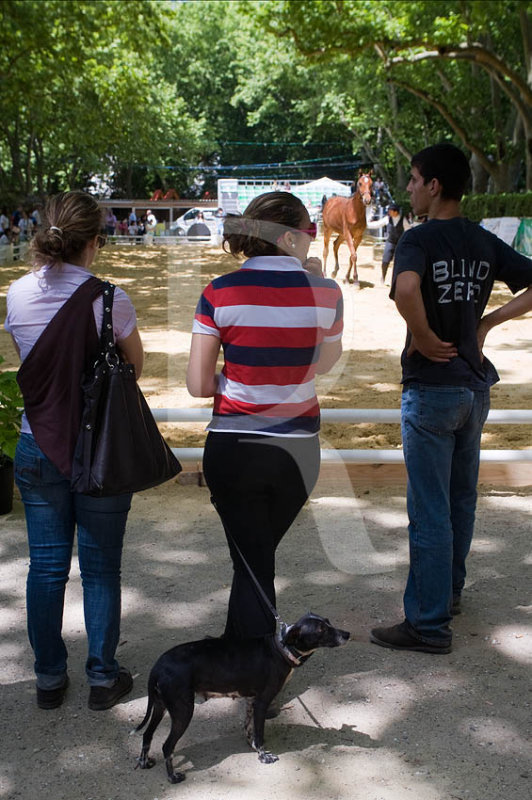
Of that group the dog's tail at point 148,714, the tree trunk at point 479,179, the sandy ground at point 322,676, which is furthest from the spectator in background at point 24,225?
the dog's tail at point 148,714

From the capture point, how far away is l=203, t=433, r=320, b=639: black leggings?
117 inches

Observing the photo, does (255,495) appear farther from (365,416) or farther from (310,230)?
(365,416)

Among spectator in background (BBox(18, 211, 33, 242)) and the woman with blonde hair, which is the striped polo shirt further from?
spectator in background (BBox(18, 211, 33, 242))

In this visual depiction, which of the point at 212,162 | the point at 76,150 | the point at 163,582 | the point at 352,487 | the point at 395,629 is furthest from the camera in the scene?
A: the point at 212,162

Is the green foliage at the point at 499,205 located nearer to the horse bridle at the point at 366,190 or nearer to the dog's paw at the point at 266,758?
the horse bridle at the point at 366,190

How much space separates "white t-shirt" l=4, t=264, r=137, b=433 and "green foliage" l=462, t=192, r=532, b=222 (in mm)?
21073

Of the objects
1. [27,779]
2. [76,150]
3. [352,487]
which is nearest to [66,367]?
[27,779]

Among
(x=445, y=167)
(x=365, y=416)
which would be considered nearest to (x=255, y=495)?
(x=445, y=167)

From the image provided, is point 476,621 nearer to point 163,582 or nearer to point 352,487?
point 163,582

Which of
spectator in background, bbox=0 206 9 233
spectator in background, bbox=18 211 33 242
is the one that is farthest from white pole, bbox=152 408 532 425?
spectator in background, bbox=18 211 33 242

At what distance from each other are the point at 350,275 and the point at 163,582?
15535 mm

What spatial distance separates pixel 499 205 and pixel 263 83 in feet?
112

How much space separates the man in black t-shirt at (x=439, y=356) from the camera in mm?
3533

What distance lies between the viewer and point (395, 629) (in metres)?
3.88
